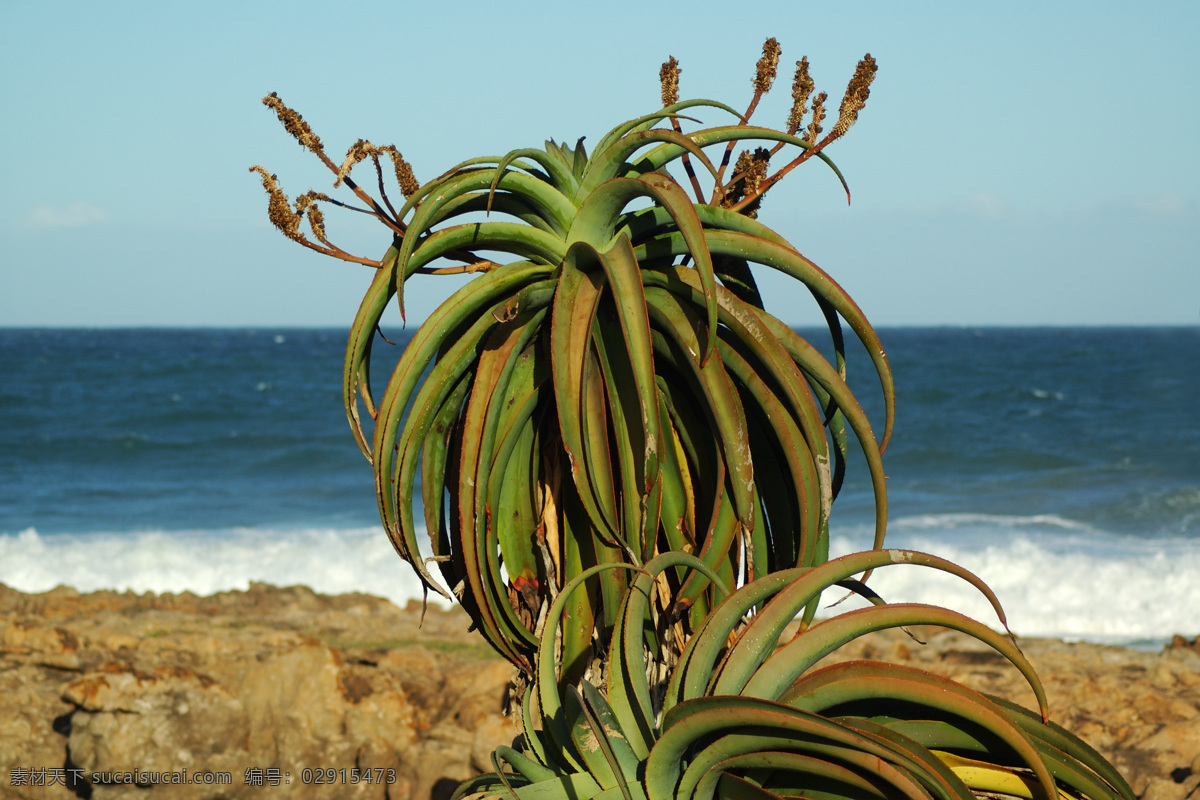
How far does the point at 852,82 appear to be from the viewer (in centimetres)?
224

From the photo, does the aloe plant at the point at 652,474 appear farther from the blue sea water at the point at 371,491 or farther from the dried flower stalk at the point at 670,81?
the blue sea water at the point at 371,491

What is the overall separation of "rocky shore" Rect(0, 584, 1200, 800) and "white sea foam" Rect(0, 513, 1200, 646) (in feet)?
13.6

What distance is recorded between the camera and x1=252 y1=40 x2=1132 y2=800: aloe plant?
193cm

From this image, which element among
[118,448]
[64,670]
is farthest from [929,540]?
[118,448]

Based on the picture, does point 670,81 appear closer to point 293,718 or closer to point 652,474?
point 652,474

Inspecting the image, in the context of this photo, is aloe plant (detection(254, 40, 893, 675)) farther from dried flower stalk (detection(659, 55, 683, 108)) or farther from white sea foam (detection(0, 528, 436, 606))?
white sea foam (detection(0, 528, 436, 606))

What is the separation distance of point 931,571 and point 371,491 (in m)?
11.8

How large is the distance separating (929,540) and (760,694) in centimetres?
1349

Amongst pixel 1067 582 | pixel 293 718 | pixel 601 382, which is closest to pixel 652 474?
pixel 601 382

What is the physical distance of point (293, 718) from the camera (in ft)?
16.0

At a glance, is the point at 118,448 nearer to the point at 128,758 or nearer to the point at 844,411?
the point at 128,758

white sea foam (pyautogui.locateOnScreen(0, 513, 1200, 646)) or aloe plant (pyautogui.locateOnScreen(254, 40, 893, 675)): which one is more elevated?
aloe plant (pyautogui.locateOnScreen(254, 40, 893, 675))

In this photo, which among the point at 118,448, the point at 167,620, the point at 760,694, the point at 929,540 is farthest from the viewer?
the point at 118,448

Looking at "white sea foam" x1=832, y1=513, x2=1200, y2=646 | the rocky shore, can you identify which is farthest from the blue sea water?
the rocky shore
